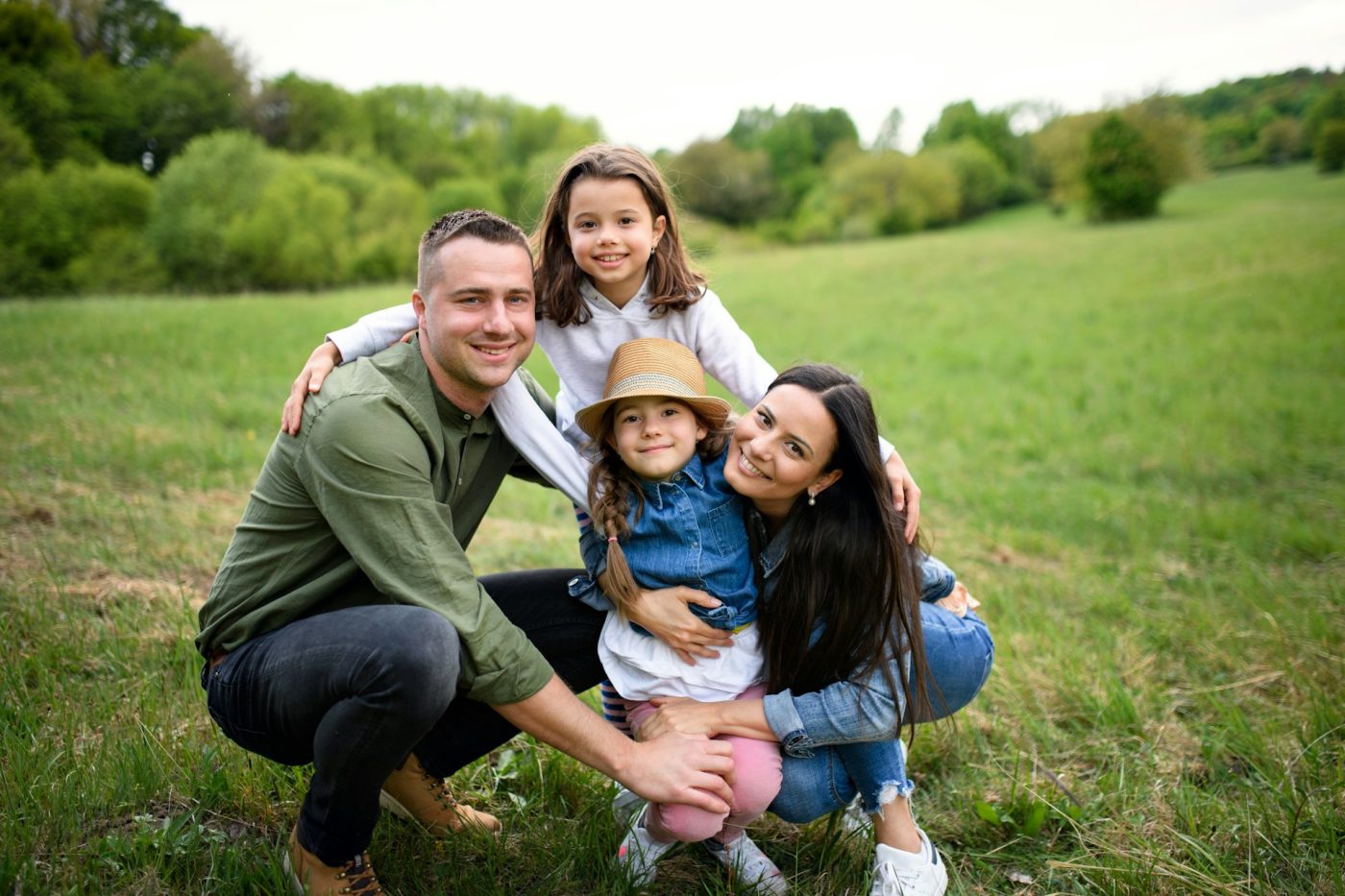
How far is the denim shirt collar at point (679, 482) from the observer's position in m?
2.58

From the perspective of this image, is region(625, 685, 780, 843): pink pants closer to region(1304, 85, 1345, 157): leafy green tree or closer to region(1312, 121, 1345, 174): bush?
region(1304, 85, 1345, 157): leafy green tree

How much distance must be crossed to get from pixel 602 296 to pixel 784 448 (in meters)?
1.00

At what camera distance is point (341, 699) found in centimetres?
212

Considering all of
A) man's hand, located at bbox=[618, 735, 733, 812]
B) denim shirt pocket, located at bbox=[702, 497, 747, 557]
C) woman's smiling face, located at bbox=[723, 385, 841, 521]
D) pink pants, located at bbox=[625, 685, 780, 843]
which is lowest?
pink pants, located at bbox=[625, 685, 780, 843]

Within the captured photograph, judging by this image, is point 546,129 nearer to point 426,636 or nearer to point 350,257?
point 350,257

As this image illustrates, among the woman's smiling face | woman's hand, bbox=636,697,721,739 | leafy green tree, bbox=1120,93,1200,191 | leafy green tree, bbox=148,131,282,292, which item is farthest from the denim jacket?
leafy green tree, bbox=1120,93,1200,191

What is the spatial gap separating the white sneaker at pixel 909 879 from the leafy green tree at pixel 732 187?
50983mm

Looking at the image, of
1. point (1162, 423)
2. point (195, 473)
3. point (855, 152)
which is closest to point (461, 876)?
point (195, 473)

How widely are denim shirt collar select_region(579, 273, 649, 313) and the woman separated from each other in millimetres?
749

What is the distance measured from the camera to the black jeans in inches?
81.2

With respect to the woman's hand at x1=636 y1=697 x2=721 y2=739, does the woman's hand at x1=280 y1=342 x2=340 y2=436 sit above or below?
above

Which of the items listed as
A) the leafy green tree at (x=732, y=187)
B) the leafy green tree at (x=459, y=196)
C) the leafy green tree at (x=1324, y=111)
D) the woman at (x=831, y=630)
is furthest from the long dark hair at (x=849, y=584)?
the leafy green tree at (x=732, y=187)

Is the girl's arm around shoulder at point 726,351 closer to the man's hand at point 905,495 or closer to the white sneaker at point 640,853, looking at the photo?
the man's hand at point 905,495

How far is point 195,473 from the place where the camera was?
6.38 metres
